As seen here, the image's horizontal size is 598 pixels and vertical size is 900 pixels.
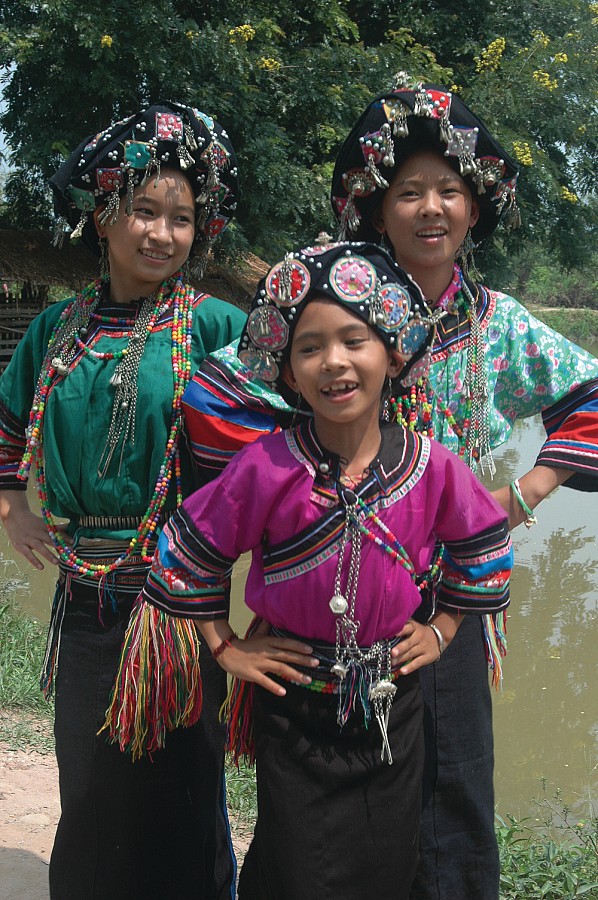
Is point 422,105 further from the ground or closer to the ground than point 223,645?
further from the ground

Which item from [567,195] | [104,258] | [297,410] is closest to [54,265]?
[567,195]

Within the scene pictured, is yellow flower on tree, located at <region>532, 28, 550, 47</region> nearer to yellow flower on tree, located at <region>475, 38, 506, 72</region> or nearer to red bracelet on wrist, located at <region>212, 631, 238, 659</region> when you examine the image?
yellow flower on tree, located at <region>475, 38, 506, 72</region>

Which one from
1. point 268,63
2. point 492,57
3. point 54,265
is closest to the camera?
point 268,63

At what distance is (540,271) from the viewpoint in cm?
3575

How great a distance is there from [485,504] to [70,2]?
8448 mm

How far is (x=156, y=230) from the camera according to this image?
208cm

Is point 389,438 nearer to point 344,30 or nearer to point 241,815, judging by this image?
point 241,815

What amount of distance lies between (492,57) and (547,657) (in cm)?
842

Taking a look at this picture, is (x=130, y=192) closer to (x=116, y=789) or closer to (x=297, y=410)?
(x=297, y=410)

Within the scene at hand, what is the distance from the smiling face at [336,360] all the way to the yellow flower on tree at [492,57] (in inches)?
428

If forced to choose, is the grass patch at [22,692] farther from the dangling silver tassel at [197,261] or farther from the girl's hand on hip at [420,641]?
the girl's hand on hip at [420,641]

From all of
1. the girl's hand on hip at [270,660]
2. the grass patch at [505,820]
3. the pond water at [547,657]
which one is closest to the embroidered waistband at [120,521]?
the girl's hand on hip at [270,660]

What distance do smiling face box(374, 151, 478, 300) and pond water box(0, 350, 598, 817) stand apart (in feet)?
→ 8.20

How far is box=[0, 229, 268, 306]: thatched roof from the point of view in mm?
10898
